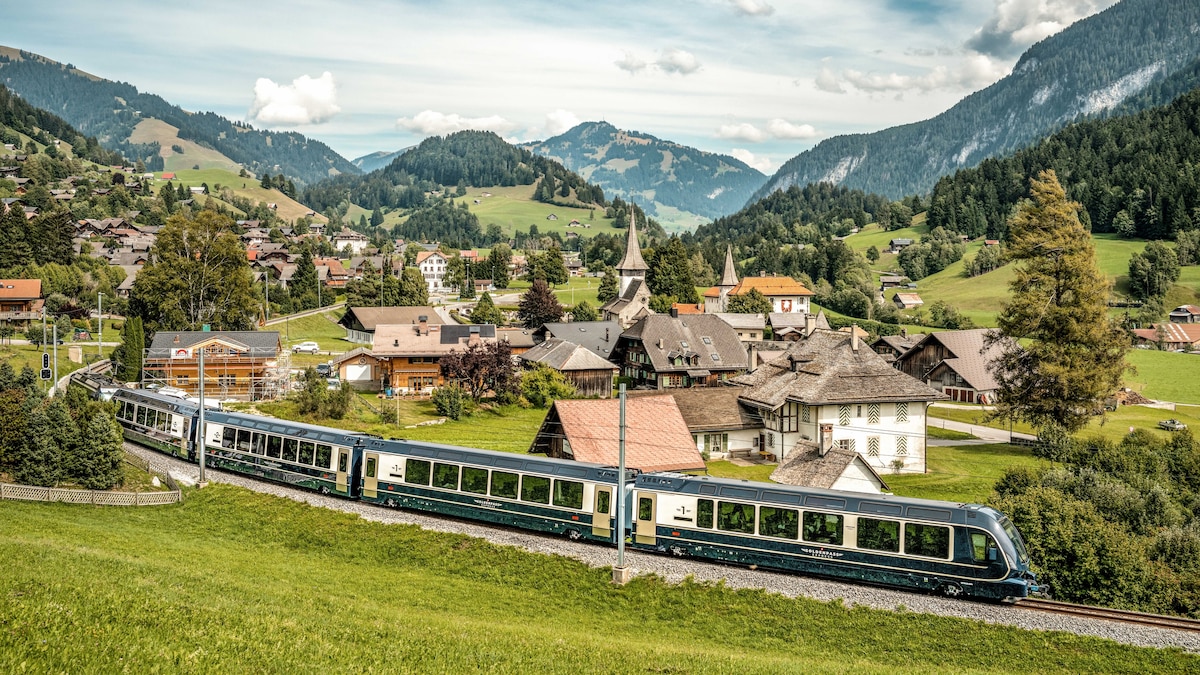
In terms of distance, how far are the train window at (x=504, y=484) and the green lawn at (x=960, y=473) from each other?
19201 mm

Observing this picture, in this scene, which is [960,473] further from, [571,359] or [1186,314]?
[1186,314]

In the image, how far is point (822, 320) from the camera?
100500mm

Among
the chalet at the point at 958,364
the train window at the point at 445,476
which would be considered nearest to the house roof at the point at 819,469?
the train window at the point at 445,476

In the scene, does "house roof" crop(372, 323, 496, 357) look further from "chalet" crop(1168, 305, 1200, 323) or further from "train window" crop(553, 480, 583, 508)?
"chalet" crop(1168, 305, 1200, 323)

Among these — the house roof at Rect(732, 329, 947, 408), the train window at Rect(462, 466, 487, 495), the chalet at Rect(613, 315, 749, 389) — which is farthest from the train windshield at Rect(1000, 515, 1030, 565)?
the chalet at Rect(613, 315, 749, 389)

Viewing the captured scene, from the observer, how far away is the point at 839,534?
2342 cm

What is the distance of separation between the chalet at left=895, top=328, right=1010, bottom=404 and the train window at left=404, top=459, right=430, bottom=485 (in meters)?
53.2

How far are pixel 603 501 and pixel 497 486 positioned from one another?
391 cm

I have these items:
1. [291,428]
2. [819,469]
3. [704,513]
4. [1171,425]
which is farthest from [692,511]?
[1171,425]

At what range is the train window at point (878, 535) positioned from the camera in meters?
22.8

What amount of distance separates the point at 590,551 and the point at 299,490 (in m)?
13.3

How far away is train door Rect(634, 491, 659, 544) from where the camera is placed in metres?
25.4

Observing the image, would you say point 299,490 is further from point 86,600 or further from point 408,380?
point 408,380

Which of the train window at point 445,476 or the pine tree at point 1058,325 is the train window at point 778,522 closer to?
the train window at point 445,476
